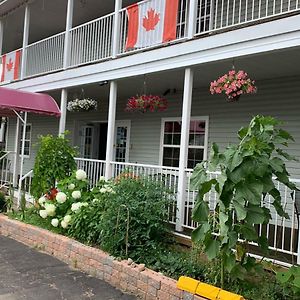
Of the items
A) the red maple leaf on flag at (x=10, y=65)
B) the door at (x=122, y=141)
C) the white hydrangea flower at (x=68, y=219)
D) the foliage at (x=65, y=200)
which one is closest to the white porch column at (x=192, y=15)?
the foliage at (x=65, y=200)

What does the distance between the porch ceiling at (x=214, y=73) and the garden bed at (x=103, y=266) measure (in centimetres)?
367

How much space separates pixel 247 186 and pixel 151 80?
232 inches

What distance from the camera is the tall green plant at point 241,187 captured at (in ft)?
13.1

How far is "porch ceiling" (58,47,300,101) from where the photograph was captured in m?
6.77

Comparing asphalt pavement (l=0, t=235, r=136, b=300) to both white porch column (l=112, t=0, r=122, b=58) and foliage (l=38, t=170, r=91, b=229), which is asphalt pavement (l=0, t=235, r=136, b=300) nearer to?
foliage (l=38, t=170, r=91, b=229)

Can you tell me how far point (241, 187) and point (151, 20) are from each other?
5037mm

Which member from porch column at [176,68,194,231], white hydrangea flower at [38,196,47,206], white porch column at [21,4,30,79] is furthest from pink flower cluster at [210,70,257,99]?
white porch column at [21,4,30,79]

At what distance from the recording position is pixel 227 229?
4078 millimetres

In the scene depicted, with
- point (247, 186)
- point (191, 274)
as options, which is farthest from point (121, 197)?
point (247, 186)

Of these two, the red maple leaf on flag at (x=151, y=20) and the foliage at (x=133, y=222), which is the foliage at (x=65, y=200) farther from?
the red maple leaf on flag at (x=151, y=20)

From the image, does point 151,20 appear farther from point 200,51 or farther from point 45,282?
point 45,282

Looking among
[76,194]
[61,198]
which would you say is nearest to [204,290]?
[76,194]

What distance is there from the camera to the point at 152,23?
26.2 ft

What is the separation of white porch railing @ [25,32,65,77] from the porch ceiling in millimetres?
1078
